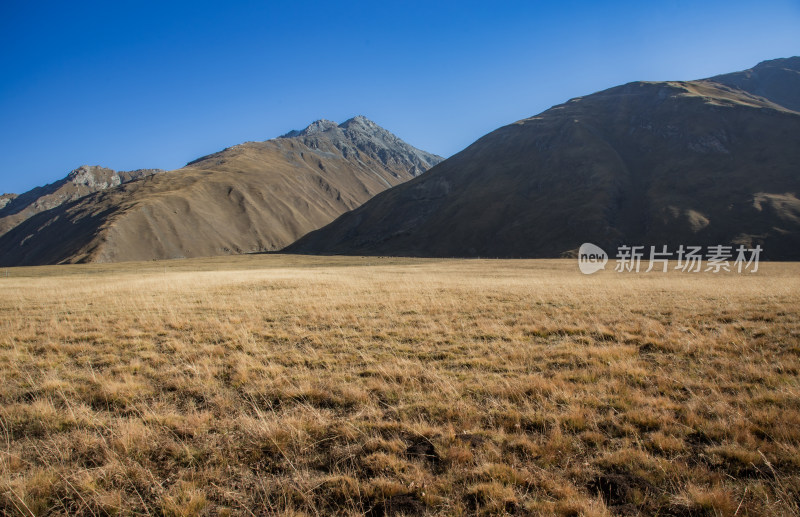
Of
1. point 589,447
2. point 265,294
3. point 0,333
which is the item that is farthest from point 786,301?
point 0,333

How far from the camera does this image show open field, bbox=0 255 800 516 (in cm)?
359

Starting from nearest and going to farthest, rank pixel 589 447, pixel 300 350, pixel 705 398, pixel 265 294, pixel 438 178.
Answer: pixel 589 447
pixel 705 398
pixel 300 350
pixel 265 294
pixel 438 178

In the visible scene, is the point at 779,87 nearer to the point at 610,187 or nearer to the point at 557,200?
the point at 610,187

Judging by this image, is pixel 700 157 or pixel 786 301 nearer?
pixel 786 301

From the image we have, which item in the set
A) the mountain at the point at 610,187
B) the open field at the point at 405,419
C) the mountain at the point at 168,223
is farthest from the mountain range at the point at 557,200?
the open field at the point at 405,419

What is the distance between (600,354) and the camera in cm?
788

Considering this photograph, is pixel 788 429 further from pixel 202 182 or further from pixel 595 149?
pixel 202 182

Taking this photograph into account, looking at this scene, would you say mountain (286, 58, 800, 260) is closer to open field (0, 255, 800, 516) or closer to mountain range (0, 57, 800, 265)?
mountain range (0, 57, 800, 265)

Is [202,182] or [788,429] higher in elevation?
[202,182]

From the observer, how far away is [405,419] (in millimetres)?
5125

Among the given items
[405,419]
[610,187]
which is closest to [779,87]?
[610,187]

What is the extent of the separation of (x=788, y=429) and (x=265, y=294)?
1813 centimetres

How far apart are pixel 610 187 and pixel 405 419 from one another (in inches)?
4477

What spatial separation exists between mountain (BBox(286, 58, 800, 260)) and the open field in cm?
8311
